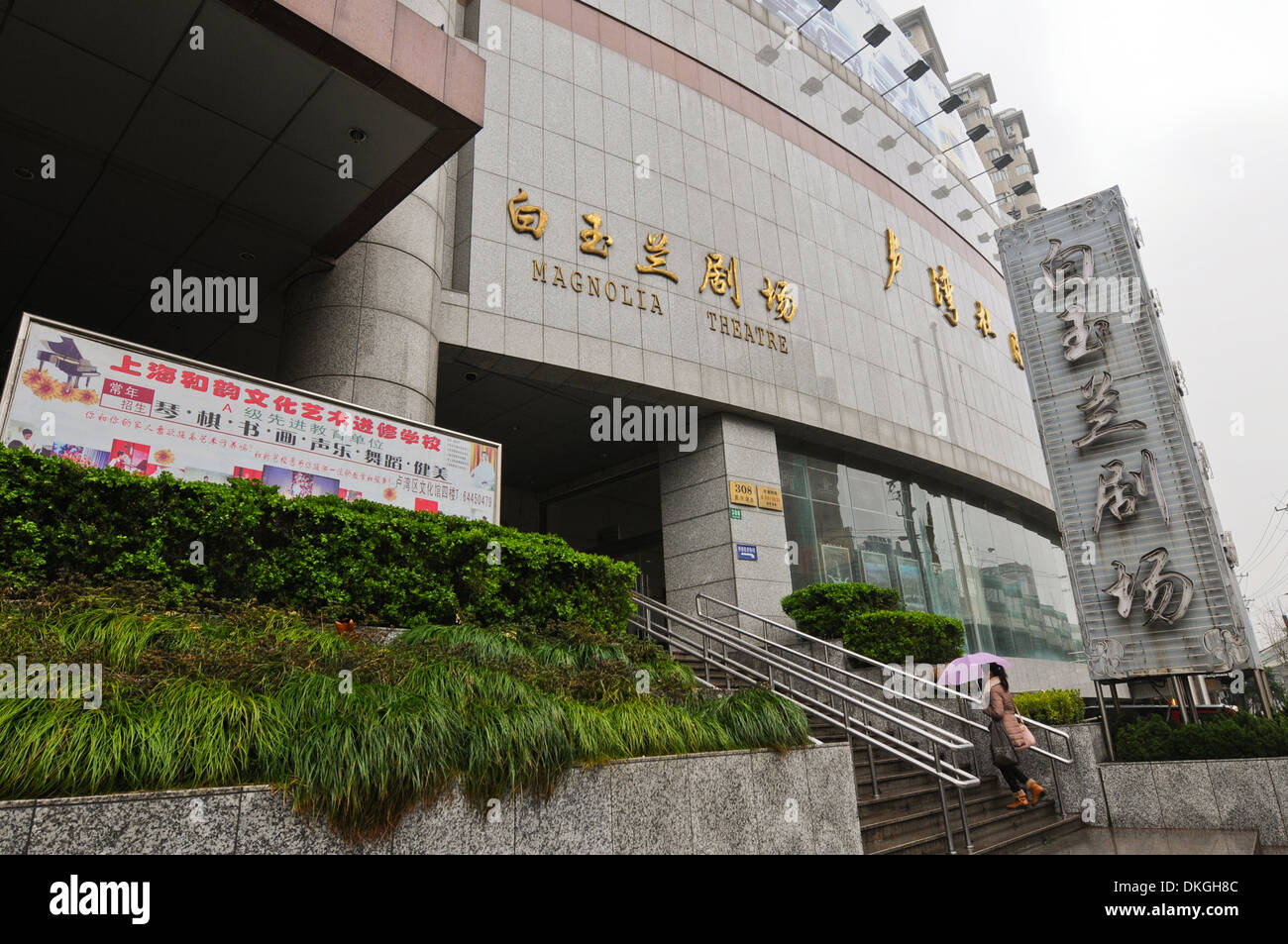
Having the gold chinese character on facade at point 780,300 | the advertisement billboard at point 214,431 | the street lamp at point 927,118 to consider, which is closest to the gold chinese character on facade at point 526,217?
the advertisement billboard at point 214,431

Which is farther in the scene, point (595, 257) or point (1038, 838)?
point (595, 257)

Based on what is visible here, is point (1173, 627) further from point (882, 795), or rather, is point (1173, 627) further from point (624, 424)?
point (624, 424)

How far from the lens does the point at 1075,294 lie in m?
11.3

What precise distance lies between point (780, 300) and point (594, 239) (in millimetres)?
4914

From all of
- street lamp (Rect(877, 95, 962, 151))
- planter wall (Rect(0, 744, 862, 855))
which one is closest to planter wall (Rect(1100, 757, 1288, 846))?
planter wall (Rect(0, 744, 862, 855))

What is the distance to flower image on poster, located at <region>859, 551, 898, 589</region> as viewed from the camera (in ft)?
55.0

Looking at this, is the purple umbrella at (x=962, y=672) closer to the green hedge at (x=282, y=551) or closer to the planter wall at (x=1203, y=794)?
the planter wall at (x=1203, y=794)

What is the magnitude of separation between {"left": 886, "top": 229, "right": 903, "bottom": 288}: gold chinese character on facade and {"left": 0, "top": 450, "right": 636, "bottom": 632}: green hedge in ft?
49.7

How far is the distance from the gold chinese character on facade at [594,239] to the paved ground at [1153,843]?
1099 cm

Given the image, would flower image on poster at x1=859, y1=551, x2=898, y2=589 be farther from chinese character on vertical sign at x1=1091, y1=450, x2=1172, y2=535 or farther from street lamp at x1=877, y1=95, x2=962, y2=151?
street lamp at x1=877, y1=95, x2=962, y2=151

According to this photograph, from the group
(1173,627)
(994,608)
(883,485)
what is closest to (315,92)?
(1173,627)

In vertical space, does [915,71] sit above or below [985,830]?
above

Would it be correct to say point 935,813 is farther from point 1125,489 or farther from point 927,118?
point 927,118

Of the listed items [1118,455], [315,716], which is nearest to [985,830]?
[1118,455]
